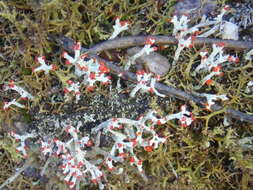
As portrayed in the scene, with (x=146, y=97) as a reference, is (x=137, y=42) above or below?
above

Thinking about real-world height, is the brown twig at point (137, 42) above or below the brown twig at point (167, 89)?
above

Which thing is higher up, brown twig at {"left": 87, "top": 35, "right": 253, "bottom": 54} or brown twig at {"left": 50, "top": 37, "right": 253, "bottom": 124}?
brown twig at {"left": 87, "top": 35, "right": 253, "bottom": 54}

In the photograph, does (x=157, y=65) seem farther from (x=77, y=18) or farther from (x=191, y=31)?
(x=77, y=18)

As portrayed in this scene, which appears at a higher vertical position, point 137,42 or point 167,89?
point 137,42

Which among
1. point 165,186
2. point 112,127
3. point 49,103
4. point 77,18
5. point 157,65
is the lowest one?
point 165,186

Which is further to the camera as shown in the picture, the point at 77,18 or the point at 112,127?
the point at 77,18

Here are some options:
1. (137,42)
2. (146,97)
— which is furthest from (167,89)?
(137,42)

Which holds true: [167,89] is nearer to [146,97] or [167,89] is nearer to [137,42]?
[146,97]

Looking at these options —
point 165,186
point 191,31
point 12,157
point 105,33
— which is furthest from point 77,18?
point 165,186
